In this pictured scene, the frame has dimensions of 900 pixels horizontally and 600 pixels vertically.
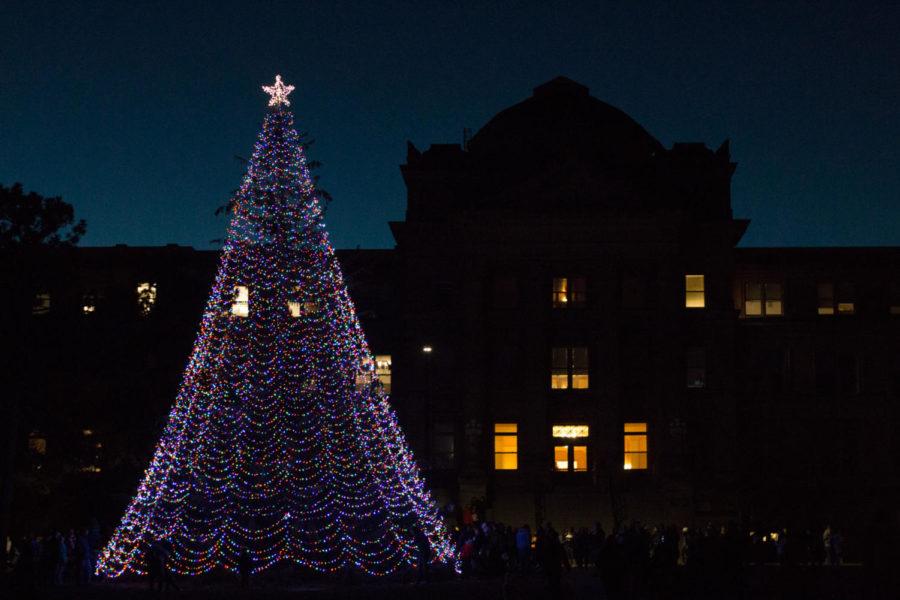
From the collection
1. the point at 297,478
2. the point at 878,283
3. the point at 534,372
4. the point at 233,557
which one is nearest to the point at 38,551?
the point at 233,557

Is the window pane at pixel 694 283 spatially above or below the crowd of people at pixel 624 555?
above

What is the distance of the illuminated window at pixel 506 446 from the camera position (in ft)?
178

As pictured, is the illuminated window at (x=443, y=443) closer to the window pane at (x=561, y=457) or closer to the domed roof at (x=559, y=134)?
the window pane at (x=561, y=457)

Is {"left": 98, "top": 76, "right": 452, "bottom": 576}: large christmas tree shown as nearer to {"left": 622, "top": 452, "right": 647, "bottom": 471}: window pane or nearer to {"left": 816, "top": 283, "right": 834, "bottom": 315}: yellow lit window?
{"left": 622, "top": 452, "right": 647, "bottom": 471}: window pane

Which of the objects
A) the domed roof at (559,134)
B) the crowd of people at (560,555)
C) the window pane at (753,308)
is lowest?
the crowd of people at (560,555)

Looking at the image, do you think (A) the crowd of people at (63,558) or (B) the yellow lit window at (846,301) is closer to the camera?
(A) the crowd of people at (63,558)

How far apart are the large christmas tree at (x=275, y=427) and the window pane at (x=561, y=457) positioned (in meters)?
22.6

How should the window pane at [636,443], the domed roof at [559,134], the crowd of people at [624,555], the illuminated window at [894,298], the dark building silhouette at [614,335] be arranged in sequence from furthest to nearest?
1. the illuminated window at [894,298]
2. the domed roof at [559,134]
3. the window pane at [636,443]
4. the dark building silhouette at [614,335]
5. the crowd of people at [624,555]

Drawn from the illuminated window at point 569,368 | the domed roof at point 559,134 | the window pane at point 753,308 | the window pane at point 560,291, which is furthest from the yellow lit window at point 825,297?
the window pane at point 560,291

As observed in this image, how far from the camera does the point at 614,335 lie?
54.2 m

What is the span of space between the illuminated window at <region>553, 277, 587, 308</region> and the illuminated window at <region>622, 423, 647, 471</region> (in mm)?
6059

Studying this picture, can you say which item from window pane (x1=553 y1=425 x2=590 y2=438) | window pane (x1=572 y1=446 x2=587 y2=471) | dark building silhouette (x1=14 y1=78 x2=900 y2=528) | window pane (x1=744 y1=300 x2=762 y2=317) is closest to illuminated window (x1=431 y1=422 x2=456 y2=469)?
dark building silhouette (x1=14 y1=78 x2=900 y2=528)

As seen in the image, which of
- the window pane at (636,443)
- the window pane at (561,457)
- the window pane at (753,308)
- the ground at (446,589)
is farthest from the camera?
the window pane at (753,308)

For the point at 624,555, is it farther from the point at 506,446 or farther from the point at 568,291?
the point at 568,291
